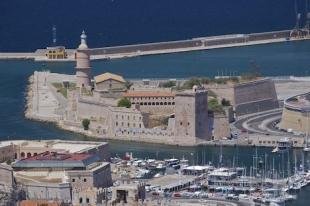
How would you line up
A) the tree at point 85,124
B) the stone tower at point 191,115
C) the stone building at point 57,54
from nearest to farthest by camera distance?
1. the stone tower at point 191,115
2. the tree at point 85,124
3. the stone building at point 57,54

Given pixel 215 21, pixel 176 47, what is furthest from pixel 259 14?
→ pixel 176 47

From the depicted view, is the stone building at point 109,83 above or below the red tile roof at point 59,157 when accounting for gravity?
above

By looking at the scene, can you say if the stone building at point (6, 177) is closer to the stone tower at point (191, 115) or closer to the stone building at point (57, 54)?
the stone tower at point (191, 115)

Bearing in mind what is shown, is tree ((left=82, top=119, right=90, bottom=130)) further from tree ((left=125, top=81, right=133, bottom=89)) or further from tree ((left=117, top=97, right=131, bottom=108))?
tree ((left=125, top=81, right=133, bottom=89))

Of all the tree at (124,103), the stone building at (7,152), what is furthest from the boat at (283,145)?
the stone building at (7,152)

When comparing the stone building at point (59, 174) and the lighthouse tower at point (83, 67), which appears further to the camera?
the lighthouse tower at point (83, 67)

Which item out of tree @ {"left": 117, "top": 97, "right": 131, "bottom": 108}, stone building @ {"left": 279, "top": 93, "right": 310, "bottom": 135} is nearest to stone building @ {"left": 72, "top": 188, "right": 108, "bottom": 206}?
stone building @ {"left": 279, "top": 93, "right": 310, "bottom": 135}

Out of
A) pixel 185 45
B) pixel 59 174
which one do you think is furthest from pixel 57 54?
pixel 59 174
